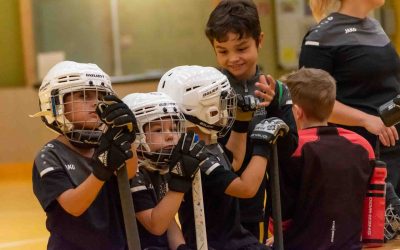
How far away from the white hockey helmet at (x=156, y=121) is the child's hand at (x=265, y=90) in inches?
19.4

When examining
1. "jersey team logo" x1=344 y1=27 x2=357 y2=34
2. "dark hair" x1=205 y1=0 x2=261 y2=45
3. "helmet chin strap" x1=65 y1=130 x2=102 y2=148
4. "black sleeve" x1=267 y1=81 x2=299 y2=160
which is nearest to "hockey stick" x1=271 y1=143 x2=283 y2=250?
"black sleeve" x1=267 y1=81 x2=299 y2=160

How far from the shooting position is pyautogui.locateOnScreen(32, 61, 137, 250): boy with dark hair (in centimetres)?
373

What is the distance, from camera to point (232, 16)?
4438 millimetres

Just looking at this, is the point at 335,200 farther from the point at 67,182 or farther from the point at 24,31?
the point at 24,31

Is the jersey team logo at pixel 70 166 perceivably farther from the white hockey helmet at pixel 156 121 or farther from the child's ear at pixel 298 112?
the child's ear at pixel 298 112

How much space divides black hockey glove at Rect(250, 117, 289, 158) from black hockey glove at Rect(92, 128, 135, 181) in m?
0.80

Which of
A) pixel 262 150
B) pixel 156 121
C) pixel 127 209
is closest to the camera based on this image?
pixel 127 209

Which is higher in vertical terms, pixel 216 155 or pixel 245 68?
pixel 245 68

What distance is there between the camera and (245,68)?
447 centimetres

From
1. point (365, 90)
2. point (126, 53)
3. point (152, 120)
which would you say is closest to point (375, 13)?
point (126, 53)

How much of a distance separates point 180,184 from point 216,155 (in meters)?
0.43

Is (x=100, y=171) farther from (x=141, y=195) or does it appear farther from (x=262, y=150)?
(x=262, y=150)

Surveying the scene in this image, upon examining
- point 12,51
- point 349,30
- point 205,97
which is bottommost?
point 12,51

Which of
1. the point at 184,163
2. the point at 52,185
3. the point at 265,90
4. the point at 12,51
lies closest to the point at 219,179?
the point at 184,163
